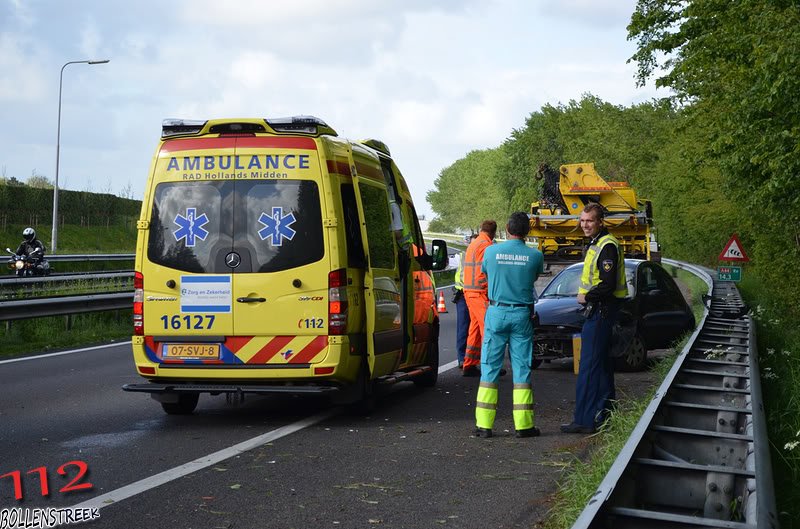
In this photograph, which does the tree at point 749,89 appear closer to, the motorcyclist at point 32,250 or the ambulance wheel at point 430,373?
the ambulance wheel at point 430,373

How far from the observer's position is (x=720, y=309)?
65.0ft

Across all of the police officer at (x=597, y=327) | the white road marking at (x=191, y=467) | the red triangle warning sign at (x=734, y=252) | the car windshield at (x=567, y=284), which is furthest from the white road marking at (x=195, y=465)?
the red triangle warning sign at (x=734, y=252)

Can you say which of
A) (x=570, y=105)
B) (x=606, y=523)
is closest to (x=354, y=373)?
(x=606, y=523)

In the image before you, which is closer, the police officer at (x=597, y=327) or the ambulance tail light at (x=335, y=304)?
the police officer at (x=597, y=327)

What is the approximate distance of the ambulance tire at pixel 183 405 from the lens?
982 cm

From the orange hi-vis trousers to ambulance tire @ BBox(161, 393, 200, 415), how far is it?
3.64 m

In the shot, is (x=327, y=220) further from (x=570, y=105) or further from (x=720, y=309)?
(x=570, y=105)

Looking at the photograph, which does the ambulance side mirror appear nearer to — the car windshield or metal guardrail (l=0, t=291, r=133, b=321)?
the car windshield

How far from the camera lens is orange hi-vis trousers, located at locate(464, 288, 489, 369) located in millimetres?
12516

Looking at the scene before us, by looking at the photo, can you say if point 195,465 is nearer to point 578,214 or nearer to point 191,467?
Answer: point 191,467

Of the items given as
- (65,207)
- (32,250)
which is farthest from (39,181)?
(32,250)

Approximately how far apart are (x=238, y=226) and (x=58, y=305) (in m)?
8.40

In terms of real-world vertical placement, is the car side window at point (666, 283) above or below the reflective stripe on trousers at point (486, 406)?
above

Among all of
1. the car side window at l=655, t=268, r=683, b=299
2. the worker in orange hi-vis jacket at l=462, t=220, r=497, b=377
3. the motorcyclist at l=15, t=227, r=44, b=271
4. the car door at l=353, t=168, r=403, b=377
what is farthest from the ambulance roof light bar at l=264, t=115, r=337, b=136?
the motorcyclist at l=15, t=227, r=44, b=271
